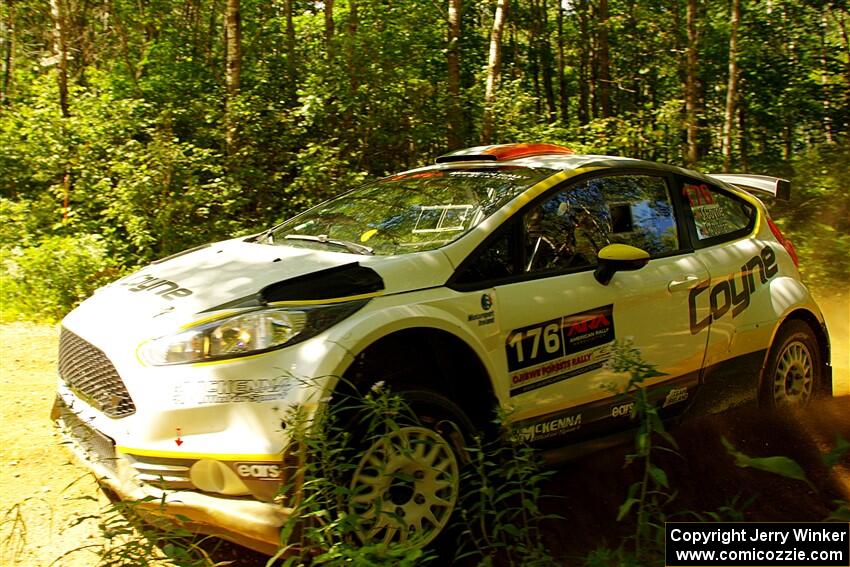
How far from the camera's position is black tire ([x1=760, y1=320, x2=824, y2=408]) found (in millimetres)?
5070

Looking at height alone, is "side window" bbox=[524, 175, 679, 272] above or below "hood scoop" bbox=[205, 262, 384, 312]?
above

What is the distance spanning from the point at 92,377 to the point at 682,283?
10.2 feet

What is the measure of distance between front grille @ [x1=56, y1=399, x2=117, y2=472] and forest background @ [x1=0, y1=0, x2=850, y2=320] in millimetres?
5472

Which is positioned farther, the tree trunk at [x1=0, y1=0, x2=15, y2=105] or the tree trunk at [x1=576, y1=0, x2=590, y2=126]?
the tree trunk at [x1=576, y1=0, x2=590, y2=126]

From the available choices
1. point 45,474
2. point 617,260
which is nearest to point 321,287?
point 617,260

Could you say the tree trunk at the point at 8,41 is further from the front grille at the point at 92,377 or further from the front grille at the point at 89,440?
the front grille at the point at 89,440

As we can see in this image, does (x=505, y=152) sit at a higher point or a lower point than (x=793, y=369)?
higher

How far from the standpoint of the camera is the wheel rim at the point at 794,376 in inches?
202

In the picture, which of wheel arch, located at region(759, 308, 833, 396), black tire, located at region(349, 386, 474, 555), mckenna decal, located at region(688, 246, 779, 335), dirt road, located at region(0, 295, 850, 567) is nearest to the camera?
black tire, located at region(349, 386, 474, 555)

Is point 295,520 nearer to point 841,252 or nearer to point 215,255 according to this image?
point 215,255

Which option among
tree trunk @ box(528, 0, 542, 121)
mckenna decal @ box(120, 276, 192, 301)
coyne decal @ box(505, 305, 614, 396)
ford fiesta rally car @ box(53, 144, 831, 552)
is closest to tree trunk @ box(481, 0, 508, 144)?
ford fiesta rally car @ box(53, 144, 831, 552)

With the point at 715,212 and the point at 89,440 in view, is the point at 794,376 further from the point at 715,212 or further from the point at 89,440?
the point at 89,440

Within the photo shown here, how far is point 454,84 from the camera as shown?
14.5 meters

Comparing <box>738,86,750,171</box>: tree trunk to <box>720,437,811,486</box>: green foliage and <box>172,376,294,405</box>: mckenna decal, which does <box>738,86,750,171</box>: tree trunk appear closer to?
<box>720,437,811,486</box>: green foliage
